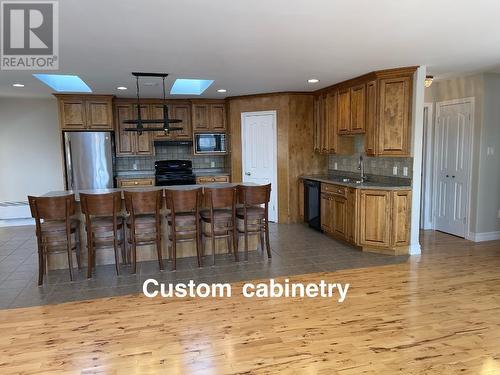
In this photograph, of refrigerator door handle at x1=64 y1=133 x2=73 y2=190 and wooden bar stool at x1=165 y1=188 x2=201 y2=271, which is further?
refrigerator door handle at x1=64 y1=133 x2=73 y2=190

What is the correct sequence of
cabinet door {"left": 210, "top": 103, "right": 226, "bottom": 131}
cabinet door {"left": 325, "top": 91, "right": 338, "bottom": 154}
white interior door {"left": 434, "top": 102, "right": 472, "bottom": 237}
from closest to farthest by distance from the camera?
white interior door {"left": 434, "top": 102, "right": 472, "bottom": 237}, cabinet door {"left": 325, "top": 91, "right": 338, "bottom": 154}, cabinet door {"left": 210, "top": 103, "right": 226, "bottom": 131}

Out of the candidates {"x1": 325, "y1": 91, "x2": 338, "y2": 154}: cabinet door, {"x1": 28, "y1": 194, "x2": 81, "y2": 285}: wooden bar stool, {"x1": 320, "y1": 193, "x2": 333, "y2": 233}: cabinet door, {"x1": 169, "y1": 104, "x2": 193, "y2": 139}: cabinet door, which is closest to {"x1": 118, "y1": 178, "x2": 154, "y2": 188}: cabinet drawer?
{"x1": 169, "y1": 104, "x2": 193, "y2": 139}: cabinet door

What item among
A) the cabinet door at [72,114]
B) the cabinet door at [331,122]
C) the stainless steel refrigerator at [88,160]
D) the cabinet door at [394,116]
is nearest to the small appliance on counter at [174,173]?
the stainless steel refrigerator at [88,160]

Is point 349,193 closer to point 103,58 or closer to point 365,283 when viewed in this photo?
point 365,283

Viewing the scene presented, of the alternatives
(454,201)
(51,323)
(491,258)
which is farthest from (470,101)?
(51,323)

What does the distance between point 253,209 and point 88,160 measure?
137 inches

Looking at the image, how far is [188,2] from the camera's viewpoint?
249 centimetres

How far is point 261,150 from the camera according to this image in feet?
23.0

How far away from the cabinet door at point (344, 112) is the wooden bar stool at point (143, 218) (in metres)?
3.13

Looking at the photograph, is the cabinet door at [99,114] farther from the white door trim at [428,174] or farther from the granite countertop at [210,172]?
the white door trim at [428,174]

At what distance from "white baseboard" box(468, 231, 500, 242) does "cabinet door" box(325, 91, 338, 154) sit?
246cm

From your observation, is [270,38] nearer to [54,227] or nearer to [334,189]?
[334,189]

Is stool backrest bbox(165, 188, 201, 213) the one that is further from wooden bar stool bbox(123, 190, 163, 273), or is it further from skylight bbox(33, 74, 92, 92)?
skylight bbox(33, 74, 92, 92)

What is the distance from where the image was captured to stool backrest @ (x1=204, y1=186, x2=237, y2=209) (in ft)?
14.5
